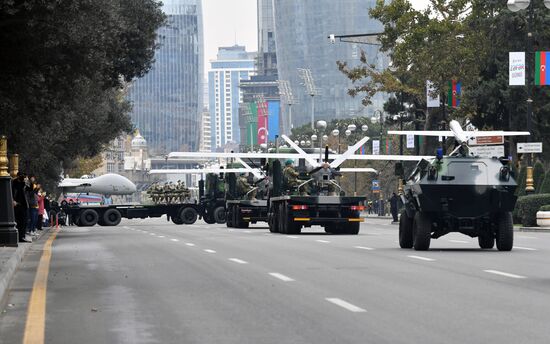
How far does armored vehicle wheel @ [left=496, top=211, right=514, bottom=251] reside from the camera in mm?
26812

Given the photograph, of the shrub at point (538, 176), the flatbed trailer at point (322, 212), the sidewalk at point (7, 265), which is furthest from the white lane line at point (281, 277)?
the shrub at point (538, 176)

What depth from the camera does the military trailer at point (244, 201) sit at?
52625mm

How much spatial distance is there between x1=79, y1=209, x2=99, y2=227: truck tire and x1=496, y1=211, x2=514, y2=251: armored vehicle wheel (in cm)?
4570

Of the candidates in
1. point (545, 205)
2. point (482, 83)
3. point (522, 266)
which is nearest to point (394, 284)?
point (522, 266)

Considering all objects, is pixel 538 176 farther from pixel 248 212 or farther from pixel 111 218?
pixel 111 218

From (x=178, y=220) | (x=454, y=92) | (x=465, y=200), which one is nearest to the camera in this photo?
(x=465, y=200)

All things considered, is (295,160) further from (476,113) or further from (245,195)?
(476,113)

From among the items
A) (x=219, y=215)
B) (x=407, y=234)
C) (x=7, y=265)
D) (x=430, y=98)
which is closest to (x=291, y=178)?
(x=407, y=234)

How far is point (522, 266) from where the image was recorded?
21.0m

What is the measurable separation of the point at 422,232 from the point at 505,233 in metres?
1.66

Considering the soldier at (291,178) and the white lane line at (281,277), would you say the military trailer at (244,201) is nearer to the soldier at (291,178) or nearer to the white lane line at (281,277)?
the soldier at (291,178)

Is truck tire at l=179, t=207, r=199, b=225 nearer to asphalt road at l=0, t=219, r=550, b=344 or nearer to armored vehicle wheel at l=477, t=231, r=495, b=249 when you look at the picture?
armored vehicle wheel at l=477, t=231, r=495, b=249

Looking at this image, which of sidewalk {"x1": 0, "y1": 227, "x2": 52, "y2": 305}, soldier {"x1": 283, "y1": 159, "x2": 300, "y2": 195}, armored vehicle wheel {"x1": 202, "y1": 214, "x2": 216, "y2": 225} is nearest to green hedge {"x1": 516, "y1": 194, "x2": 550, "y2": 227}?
soldier {"x1": 283, "y1": 159, "x2": 300, "y2": 195}

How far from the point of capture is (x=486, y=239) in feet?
92.7
